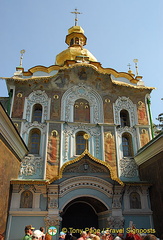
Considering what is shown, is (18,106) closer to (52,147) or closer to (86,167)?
(52,147)

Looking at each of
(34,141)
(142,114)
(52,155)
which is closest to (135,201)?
(52,155)

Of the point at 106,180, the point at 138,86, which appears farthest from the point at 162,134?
the point at 138,86

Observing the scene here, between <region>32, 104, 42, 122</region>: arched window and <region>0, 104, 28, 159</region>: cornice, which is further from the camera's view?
<region>32, 104, 42, 122</region>: arched window

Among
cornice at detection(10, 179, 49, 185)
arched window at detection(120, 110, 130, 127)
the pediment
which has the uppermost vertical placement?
arched window at detection(120, 110, 130, 127)

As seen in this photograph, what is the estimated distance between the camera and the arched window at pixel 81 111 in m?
14.6

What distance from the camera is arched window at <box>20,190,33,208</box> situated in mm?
11203

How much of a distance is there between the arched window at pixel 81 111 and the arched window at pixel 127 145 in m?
2.39

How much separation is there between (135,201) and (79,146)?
161 inches

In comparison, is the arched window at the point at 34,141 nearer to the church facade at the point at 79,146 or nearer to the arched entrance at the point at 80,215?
the church facade at the point at 79,146

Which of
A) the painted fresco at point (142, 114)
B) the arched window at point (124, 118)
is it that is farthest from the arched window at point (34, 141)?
the painted fresco at point (142, 114)

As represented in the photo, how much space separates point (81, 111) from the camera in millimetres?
14797

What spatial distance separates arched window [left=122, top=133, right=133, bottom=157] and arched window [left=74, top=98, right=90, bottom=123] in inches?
94.2

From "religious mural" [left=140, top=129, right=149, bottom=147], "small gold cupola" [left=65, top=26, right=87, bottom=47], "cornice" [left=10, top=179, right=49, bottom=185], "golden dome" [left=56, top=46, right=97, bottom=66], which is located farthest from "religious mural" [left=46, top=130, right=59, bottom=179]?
"small gold cupola" [left=65, top=26, right=87, bottom=47]

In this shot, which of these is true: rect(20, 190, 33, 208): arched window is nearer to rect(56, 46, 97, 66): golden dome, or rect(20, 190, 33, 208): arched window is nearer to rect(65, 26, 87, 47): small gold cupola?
rect(56, 46, 97, 66): golden dome
